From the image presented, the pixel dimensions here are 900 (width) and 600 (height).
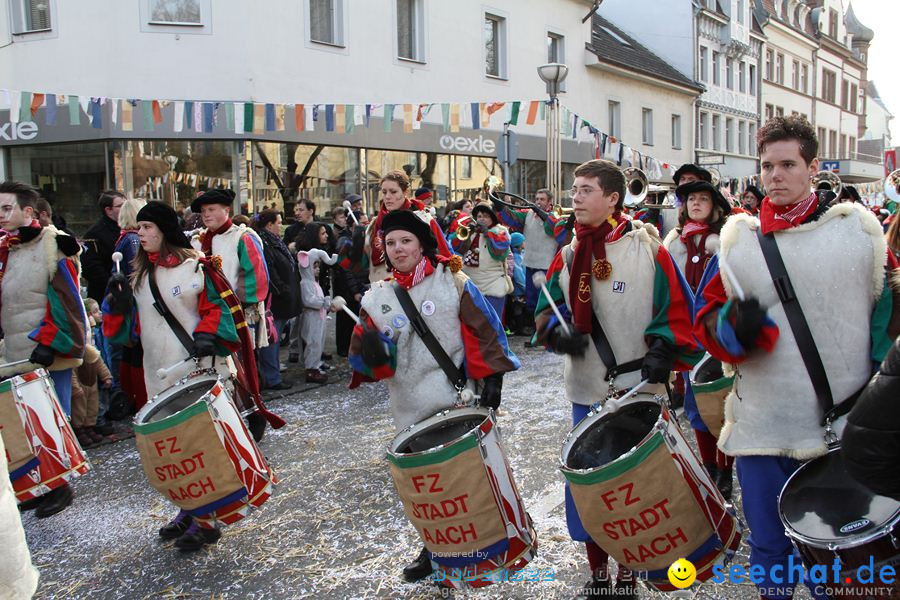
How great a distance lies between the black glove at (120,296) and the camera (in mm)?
4721

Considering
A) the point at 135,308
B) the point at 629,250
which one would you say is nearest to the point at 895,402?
the point at 629,250

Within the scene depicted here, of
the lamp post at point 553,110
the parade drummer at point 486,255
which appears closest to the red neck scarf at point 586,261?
the parade drummer at point 486,255

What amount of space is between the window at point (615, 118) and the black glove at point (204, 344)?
22.9 m

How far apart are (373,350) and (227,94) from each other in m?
11.6

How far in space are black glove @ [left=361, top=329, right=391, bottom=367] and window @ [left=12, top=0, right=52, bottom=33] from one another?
1353cm

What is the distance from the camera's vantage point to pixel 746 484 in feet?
9.64

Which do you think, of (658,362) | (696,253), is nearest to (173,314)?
(658,362)

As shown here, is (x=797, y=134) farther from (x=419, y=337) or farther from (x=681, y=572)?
(x=419, y=337)

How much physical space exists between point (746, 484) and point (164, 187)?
1281cm

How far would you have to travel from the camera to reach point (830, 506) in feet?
8.34

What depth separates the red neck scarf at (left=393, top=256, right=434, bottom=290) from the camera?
3.79 m

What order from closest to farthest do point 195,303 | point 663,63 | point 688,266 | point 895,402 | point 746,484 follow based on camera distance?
point 895,402 < point 746,484 < point 195,303 < point 688,266 < point 663,63

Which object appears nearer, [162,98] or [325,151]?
[162,98]

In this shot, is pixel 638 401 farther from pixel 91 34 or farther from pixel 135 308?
pixel 91 34
